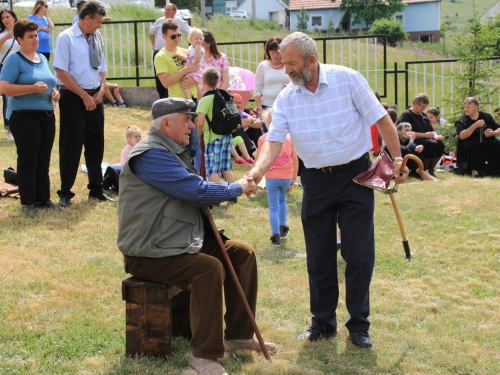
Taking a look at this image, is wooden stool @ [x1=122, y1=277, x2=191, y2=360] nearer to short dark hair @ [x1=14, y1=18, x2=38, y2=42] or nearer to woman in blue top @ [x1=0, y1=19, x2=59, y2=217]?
woman in blue top @ [x1=0, y1=19, x2=59, y2=217]

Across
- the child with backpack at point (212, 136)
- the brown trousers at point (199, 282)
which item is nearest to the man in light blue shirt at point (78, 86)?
the child with backpack at point (212, 136)

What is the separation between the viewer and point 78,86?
808 centimetres

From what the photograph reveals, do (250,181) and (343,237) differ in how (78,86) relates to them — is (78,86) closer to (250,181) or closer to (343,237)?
(250,181)

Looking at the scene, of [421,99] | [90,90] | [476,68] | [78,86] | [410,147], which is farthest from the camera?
[476,68]

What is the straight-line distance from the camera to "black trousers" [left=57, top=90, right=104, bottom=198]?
8.21 meters

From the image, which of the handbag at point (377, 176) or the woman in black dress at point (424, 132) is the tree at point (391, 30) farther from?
the handbag at point (377, 176)

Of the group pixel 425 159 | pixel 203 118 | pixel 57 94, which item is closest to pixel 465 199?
pixel 425 159

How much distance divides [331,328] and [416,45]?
49318 millimetres

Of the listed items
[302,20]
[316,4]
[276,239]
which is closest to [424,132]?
[276,239]

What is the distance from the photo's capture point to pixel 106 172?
9.28 meters

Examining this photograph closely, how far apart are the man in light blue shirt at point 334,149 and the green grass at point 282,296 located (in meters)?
0.49

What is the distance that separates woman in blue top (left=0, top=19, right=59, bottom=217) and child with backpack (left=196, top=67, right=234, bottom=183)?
70.0 inches

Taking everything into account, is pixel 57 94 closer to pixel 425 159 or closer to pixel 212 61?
pixel 212 61

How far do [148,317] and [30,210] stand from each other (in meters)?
3.85
